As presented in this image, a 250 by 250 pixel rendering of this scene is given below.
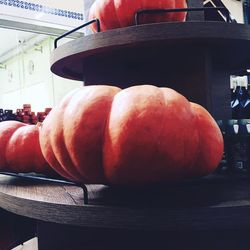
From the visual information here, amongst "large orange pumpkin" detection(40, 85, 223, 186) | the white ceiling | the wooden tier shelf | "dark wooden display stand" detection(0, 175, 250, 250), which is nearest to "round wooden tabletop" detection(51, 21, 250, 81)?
the wooden tier shelf

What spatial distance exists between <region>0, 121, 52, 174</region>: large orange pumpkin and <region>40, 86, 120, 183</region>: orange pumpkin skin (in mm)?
209

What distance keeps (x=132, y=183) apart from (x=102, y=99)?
14 cm

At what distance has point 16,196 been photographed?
0.56 m

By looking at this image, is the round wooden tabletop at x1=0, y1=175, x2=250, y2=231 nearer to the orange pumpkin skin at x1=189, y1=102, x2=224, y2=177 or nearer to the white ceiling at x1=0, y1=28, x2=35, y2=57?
the orange pumpkin skin at x1=189, y1=102, x2=224, y2=177

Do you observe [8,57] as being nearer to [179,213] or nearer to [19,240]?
[19,240]

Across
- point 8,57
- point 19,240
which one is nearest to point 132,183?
point 19,240

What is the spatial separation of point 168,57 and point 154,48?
0.10 metres

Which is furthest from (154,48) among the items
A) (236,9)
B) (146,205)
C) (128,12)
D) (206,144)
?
(236,9)

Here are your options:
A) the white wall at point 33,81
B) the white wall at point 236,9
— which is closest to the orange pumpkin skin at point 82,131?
the white wall at point 33,81

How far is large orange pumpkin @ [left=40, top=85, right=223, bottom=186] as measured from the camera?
19.3 inches

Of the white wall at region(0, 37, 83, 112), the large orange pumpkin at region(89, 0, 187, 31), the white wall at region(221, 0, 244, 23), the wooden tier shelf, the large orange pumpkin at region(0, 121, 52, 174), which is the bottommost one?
the large orange pumpkin at region(0, 121, 52, 174)

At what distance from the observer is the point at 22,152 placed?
2.54ft

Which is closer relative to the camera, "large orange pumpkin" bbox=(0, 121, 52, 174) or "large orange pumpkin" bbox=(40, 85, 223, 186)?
"large orange pumpkin" bbox=(40, 85, 223, 186)

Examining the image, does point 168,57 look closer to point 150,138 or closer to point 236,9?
point 150,138
